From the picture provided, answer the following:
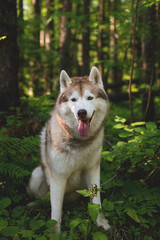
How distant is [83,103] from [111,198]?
5.43 ft

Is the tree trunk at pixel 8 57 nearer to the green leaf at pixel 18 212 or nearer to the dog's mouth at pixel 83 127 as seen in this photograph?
the green leaf at pixel 18 212

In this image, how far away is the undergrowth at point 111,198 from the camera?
2465mm

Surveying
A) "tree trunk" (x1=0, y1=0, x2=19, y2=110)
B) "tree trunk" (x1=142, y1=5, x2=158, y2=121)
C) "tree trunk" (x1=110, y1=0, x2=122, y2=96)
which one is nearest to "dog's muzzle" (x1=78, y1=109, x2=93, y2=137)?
"tree trunk" (x1=142, y1=5, x2=158, y2=121)

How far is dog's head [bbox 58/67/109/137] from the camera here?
251 centimetres

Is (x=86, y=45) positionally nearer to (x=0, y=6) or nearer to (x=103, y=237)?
(x=0, y=6)

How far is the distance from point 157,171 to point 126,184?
Result: 1.77 ft

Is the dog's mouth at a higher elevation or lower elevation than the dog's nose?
lower

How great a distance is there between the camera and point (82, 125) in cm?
252

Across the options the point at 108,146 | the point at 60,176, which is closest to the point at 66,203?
the point at 60,176

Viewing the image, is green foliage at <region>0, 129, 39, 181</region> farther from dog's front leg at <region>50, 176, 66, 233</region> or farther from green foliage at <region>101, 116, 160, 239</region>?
green foliage at <region>101, 116, 160, 239</region>

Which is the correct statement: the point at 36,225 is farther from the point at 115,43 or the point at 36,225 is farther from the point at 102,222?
the point at 115,43

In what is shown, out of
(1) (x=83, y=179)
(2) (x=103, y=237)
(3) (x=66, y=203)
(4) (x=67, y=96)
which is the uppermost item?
(4) (x=67, y=96)

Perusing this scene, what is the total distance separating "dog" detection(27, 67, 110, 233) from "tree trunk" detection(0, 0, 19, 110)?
8.22 feet

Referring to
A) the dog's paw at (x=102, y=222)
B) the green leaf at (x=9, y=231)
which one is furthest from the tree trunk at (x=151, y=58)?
the green leaf at (x=9, y=231)
